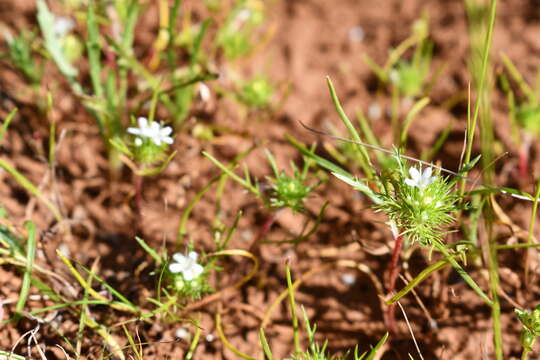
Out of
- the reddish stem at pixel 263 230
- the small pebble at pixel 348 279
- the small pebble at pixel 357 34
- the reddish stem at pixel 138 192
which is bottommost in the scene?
the small pebble at pixel 348 279

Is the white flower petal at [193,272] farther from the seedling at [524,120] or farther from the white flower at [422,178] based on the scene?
the seedling at [524,120]

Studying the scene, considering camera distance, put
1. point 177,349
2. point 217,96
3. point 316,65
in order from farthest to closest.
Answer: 1. point 316,65
2. point 217,96
3. point 177,349

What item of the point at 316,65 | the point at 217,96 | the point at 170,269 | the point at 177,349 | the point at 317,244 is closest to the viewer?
the point at 170,269

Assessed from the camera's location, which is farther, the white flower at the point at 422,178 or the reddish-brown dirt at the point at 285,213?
the reddish-brown dirt at the point at 285,213

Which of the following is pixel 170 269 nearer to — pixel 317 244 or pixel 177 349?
pixel 177 349

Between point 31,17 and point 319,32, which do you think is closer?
point 31,17

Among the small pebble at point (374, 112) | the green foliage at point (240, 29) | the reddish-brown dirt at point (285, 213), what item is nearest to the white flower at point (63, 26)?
the reddish-brown dirt at point (285, 213)

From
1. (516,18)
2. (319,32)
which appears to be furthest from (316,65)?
(516,18)
